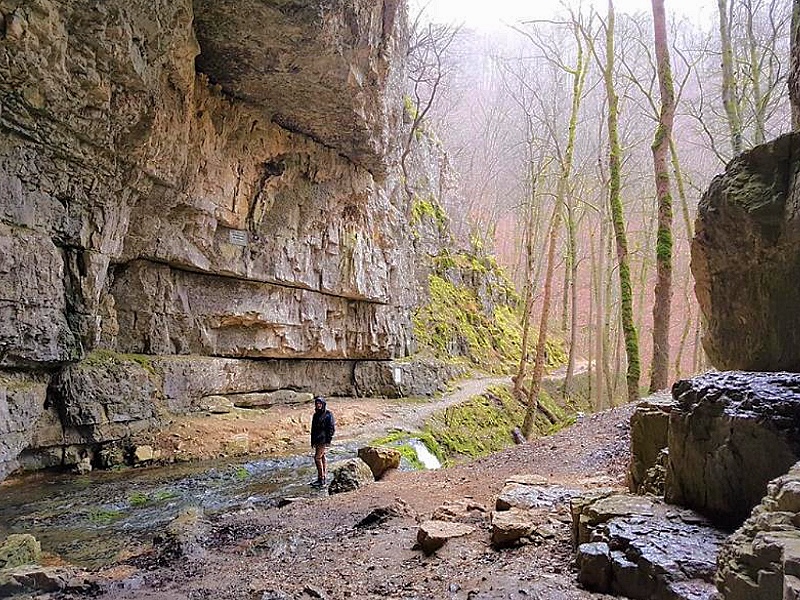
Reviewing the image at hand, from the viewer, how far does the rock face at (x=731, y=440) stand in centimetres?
315

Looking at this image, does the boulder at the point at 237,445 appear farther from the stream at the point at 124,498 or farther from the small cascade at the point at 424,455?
the small cascade at the point at 424,455

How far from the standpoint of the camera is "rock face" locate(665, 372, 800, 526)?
10.3 ft

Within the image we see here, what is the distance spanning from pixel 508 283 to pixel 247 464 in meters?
32.0

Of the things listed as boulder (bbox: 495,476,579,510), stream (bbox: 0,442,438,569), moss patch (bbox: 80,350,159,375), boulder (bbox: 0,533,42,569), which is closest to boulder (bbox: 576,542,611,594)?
boulder (bbox: 495,476,579,510)

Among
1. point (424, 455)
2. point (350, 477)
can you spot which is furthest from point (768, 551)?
point (424, 455)

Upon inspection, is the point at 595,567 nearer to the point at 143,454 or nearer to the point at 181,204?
the point at 143,454

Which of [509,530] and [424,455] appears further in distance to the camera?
[424,455]

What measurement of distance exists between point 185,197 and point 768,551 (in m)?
14.7

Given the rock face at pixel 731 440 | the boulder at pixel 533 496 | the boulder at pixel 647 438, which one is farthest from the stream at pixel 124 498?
the rock face at pixel 731 440

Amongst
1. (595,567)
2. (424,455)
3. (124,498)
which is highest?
(595,567)

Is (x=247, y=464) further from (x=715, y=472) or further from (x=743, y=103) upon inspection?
(x=743, y=103)

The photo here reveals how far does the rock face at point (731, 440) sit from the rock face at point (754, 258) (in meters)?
0.72

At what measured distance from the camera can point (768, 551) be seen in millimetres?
2273

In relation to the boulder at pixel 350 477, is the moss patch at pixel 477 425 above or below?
below
